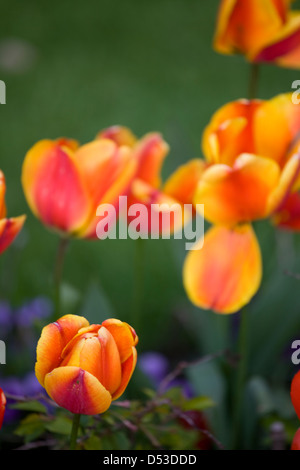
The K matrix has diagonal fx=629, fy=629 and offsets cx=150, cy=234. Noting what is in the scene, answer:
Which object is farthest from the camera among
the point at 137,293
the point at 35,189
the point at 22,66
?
the point at 22,66

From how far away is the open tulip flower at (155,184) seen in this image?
0.55 meters

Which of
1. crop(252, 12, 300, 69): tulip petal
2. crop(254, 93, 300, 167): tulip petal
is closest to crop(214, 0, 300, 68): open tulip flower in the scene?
crop(252, 12, 300, 69): tulip petal

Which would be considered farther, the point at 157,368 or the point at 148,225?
the point at 157,368

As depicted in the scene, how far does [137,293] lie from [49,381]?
1.04 feet

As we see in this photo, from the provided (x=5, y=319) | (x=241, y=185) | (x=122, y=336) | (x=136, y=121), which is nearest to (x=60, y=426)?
(x=122, y=336)

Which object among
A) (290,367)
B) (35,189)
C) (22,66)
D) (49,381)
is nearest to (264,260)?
(290,367)

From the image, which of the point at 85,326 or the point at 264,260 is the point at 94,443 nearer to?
the point at 85,326

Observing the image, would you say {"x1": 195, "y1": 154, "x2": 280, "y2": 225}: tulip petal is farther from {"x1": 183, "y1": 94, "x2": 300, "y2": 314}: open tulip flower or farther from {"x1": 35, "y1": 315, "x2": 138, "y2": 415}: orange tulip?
{"x1": 35, "y1": 315, "x2": 138, "y2": 415}: orange tulip

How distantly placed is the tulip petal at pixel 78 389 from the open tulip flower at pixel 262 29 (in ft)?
1.33

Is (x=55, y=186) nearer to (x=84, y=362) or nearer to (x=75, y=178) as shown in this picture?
(x=75, y=178)

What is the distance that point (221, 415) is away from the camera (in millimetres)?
726

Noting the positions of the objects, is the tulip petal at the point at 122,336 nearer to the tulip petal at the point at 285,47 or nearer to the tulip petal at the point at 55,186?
→ the tulip petal at the point at 55,186

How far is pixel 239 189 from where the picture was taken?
500mm

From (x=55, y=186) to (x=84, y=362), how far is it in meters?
0.21
